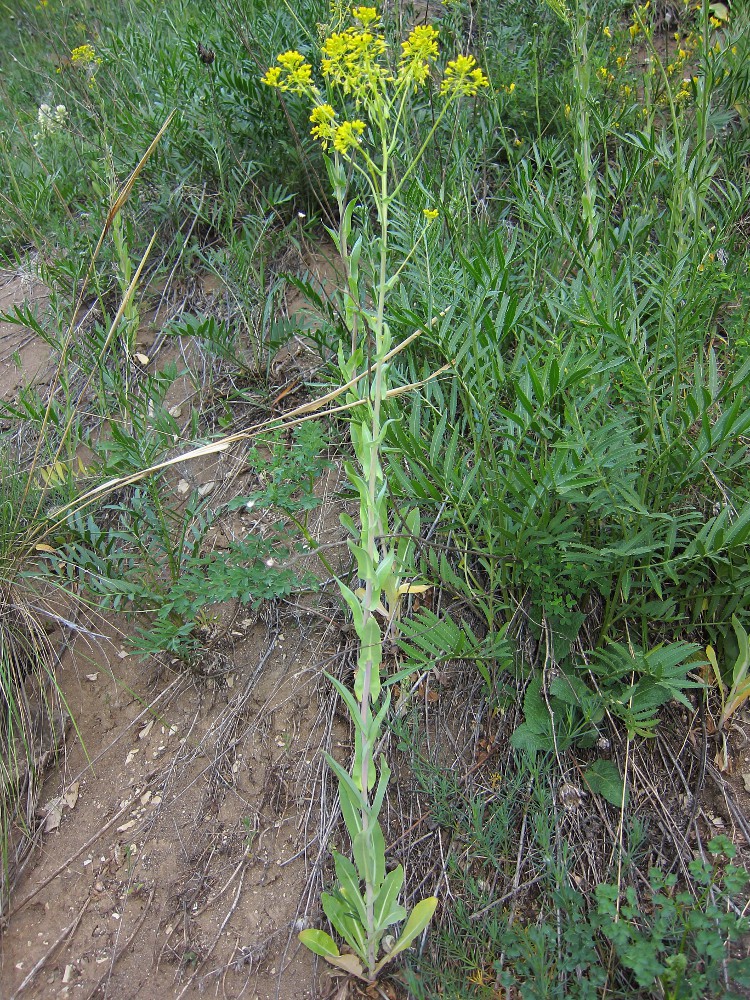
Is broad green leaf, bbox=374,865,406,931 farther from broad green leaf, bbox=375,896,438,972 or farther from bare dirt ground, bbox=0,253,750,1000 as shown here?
bare dirt ground, bbox=0,253,750,1000

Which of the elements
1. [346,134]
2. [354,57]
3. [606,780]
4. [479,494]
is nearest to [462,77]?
[354,57]

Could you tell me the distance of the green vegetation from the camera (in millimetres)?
1496

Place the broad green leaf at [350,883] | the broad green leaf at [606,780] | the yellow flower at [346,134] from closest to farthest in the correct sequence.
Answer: the yellow flower at [346,134] < the broad green leaf at [350,883] < the broad green leaf at [606,780]

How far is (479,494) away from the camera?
1.89 metres

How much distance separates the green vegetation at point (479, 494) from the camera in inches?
58.9

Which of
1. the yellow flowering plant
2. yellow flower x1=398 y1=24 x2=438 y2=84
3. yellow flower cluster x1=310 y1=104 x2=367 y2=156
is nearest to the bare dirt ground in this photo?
the yellow flowering plant

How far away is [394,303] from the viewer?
219cm

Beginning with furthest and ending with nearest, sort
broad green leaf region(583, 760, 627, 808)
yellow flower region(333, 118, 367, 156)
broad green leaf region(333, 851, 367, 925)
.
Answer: broad green leaf region(583, 760, 627, 808) → broad green leaf region(333, 851, 367, 925) → yellow flower region(333, 118, 367, 156)

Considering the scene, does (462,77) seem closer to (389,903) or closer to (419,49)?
(419,49)

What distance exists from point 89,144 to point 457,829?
3.30 meters

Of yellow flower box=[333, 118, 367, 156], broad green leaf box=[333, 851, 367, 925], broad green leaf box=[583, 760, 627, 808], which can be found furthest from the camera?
broad green leaf box=[583, 760, 627, 808]

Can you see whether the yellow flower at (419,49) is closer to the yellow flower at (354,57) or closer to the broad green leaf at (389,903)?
the yellow flower at (354,57)

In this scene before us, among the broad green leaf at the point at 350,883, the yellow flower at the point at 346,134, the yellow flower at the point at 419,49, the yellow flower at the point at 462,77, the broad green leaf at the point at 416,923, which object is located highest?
the yellow flower at the point at 419,49

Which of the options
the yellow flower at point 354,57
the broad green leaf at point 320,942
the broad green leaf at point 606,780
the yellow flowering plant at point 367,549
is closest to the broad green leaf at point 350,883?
the yellow flowering plant at point 367,549
